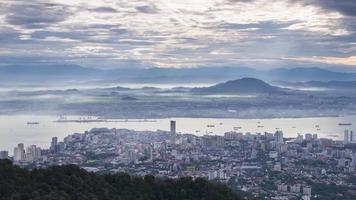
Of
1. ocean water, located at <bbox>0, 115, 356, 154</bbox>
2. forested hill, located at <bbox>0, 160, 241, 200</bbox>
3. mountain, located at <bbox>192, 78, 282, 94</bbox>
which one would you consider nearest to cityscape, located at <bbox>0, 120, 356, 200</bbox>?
forested hill, located at <bbox>0, 160, 241, 200</bbox>

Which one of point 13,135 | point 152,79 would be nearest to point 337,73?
point 152,79

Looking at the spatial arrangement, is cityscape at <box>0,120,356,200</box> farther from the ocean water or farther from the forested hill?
the ocean water

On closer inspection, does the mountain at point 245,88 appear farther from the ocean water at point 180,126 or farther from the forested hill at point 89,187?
the forested hill at point 89,187

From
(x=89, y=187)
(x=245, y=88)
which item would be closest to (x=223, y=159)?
(x=89, y=187)

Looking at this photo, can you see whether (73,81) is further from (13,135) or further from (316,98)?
(13,135)

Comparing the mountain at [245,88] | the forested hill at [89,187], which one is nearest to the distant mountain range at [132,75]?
the mountain at [245,88]

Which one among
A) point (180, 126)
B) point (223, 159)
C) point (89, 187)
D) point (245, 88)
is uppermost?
point (245, 88)

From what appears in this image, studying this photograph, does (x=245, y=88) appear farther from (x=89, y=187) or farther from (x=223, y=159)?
(x=89, y=187)
